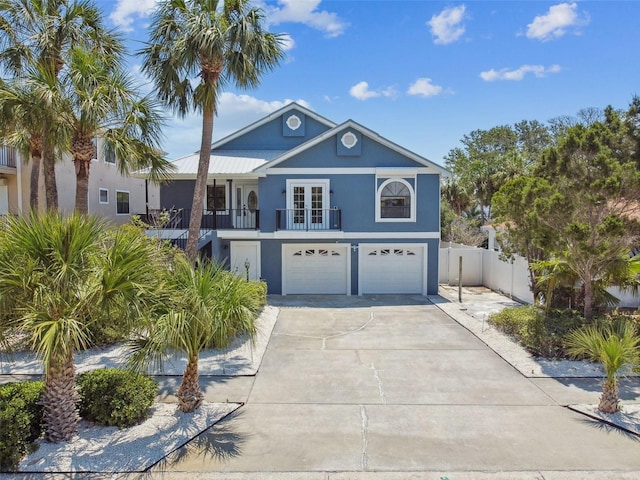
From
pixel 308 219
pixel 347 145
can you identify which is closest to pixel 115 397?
pixel 308 219

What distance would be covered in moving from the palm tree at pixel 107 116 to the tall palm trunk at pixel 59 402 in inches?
256

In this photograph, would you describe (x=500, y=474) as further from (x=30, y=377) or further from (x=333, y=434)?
(x=30, y=377)

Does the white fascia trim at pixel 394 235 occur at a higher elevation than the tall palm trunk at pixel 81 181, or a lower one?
lower

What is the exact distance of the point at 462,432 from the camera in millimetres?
6531

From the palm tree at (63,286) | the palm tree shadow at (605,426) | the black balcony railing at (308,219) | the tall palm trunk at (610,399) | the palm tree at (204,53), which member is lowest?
the palm tree shadow at (605,426)

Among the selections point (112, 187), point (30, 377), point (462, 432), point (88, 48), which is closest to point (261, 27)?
point (88, 48)

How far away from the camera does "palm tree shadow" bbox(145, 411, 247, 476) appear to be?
5715 millimetres

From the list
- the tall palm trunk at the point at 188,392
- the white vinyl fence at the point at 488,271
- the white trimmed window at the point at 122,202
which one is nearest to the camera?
the tall palm trunk at the point at 188,392

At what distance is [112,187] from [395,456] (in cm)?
2217

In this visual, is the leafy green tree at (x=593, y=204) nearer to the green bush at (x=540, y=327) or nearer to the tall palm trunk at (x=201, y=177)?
the green bush at (x=540, y=327)

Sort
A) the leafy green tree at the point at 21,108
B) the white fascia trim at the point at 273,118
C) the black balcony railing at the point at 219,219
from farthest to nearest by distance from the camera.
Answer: the white fascia trim at the point at 273,118
the black balcony railing at the point at 219,219
the leafy green tree at the point at 21,108

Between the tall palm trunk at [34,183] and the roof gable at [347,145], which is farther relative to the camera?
the roof gable at [347,145]

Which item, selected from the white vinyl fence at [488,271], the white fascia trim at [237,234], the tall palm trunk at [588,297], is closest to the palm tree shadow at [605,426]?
the tall palm trunk at [588,297]

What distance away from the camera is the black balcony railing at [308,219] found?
18219 millimetres
